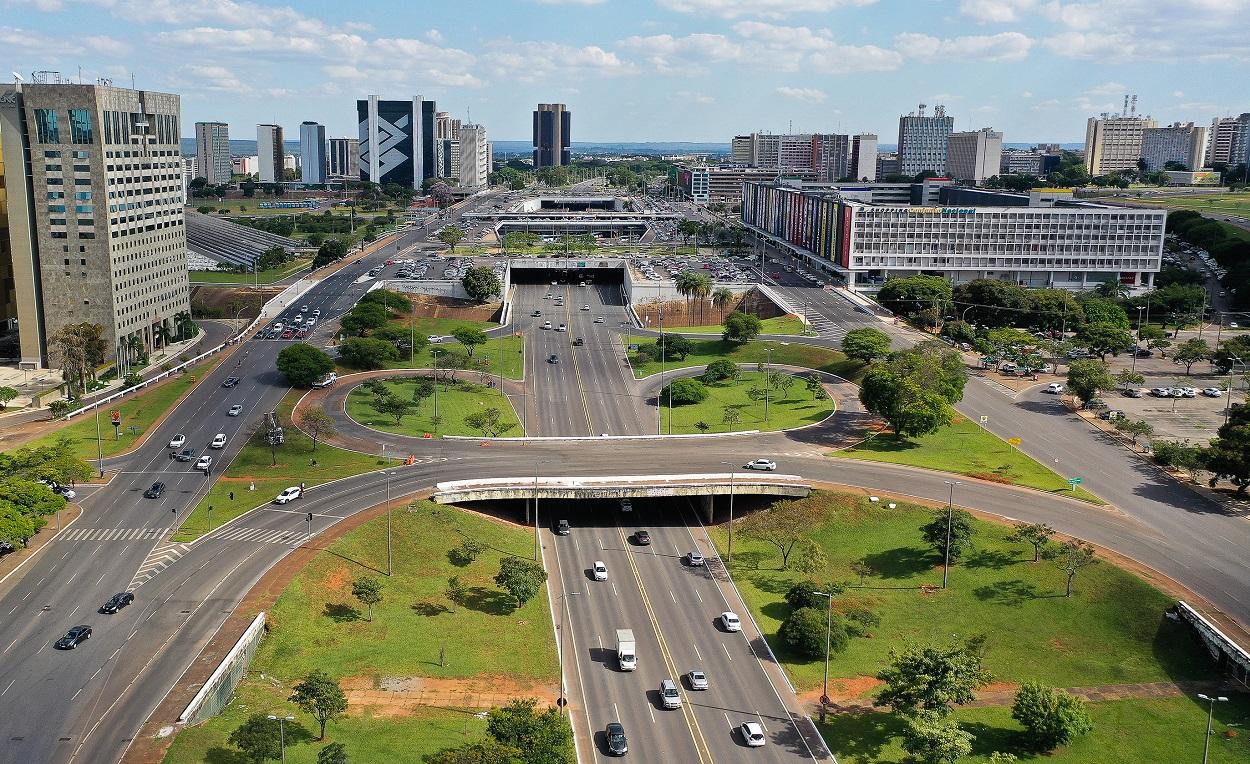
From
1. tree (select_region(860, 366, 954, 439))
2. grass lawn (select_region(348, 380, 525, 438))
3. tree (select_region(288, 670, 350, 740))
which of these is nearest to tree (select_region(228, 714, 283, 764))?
tree (select_region(288, 670, 350, 740))

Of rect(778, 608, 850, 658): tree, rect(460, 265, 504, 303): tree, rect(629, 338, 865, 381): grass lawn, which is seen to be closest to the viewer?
rect(778, 608, 850, 658): tree

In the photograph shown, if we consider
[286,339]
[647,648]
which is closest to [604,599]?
[647,648]

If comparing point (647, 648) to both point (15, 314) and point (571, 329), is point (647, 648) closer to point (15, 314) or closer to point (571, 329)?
point (571, 329)

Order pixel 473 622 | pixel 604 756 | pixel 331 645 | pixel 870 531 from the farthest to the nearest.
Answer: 1. pixel 870 531
2. pixel 473 622
3. pixel 331 645
4. pixel 604 756

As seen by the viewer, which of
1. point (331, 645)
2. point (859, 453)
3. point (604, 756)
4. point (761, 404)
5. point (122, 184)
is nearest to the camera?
point (604, 756)

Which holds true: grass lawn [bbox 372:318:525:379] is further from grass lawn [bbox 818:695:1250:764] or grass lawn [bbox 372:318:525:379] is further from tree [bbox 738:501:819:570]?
grass lawn [bbox 818:695:1250:764]

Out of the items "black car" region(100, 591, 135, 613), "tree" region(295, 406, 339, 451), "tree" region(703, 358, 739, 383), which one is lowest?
"black car" region(100, 591, 135, 613)

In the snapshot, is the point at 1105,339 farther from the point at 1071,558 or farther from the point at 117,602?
the point at 117,602

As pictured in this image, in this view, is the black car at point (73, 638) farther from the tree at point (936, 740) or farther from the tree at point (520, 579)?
the tree at point (936, 740)
